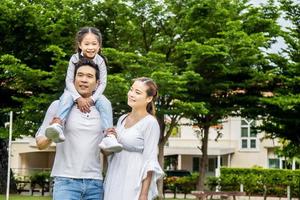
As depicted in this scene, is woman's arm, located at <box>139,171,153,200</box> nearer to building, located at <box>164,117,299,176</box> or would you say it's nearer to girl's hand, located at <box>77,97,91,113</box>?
girl's hand, located at <box>77,97,91,113</box>

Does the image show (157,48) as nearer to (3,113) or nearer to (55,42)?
(55,42)

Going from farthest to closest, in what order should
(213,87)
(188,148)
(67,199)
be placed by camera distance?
(188,148), (213,87), (67,199)

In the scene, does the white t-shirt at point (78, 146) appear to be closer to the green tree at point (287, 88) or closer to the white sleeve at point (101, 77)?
the white sleeve at point (101, 77)

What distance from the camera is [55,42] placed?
72.1 feet

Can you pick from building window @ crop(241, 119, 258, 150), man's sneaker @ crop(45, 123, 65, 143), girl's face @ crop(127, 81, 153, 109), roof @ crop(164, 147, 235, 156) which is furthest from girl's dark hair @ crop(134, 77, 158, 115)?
building window @ crop(241, 119, 258, 150)

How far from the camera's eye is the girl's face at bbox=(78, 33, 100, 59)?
4.30 meters

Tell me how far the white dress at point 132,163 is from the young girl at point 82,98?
8.1 inches

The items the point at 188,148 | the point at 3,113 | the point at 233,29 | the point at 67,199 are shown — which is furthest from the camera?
the point at 188,148

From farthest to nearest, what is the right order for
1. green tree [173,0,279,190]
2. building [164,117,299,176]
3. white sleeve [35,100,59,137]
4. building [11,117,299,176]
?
building [164,117,299,176] → building [11,117,299,176] → green tree [173,0,279,190] → white sleeve [35,100,59,137]

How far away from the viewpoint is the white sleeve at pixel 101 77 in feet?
13.9

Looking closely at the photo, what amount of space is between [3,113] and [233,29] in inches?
336

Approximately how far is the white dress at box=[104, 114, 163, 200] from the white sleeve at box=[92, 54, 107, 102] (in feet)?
0.97

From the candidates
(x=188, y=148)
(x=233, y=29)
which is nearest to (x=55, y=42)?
(x=233, y=29)

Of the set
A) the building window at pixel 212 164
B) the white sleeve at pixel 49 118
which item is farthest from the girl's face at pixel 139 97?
the building window at pixel 212 164
